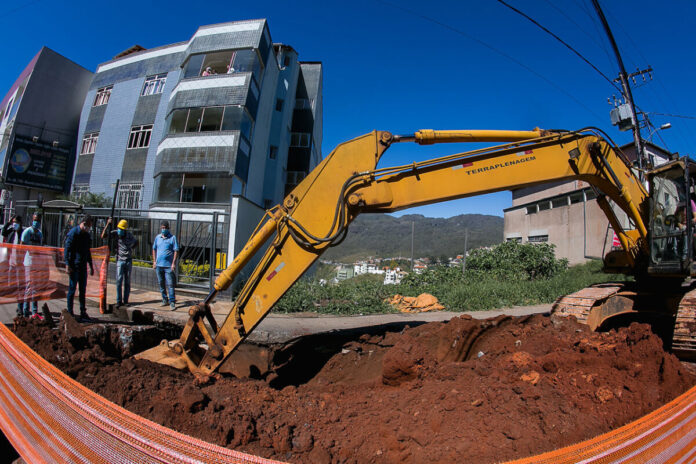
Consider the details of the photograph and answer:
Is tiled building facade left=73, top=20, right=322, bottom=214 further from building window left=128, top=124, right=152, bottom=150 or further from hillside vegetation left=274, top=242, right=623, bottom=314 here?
hillside vegetation left=274, top=242, right=623, bottom=314

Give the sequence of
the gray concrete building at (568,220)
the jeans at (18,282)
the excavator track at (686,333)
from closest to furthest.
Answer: the excavator track at (686,333)
the jeans at (18,282)
the gray concrete building at (568,220)

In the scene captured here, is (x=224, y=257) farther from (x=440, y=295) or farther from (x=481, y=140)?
(x=481, y=140)

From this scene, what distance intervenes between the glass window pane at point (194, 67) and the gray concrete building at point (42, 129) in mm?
9941

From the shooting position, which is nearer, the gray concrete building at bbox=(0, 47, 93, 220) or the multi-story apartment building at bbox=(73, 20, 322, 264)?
the multi-story apartment building at bbox=(73, 20, 322, 264)

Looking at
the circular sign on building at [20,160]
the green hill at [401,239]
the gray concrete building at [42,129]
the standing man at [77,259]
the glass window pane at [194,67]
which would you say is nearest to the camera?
the standing man at [77,259]

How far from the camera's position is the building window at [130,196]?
17031 millimetres

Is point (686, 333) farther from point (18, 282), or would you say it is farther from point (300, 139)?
point (300, 139)

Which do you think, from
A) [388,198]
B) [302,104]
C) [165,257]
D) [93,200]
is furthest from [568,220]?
[93,200]

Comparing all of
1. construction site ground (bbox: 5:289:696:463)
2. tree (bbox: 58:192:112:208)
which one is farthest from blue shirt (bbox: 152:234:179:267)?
tree (bbox: 58:192:112:208)

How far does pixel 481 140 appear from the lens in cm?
383

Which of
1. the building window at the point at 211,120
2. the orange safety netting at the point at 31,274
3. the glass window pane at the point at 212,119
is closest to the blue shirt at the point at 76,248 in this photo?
the orange safety netting at the point at 31,274

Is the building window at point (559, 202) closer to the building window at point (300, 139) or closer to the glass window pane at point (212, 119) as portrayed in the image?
the building window at point (300, 139)

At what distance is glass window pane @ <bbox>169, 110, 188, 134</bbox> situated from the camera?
51.5 ft

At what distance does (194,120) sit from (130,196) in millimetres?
5455
